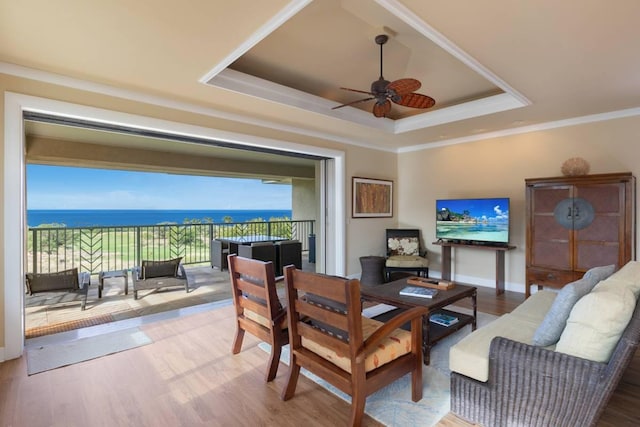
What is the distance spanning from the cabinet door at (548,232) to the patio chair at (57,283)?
18.6ft

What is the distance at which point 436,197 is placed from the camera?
5625 millimetres

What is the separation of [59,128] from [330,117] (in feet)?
13.3

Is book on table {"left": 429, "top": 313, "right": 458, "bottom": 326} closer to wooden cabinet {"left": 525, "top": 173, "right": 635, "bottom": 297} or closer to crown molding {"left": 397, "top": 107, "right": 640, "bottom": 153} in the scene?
wooden cabinet {"left": 525, "top": 173, "right": 635, "bottom": 297}

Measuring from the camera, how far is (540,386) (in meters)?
1.64

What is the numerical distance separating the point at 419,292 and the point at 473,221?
2453 mm

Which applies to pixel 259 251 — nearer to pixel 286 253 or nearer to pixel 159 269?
pixel 286 253

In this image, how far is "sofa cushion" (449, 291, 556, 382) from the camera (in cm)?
183

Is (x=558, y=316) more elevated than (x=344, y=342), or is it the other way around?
(x=558, y=316)

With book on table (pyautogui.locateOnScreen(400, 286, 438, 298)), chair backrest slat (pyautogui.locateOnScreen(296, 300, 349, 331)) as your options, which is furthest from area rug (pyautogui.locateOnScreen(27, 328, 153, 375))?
book on table (pyautogui.locateOnScreen(400, 286, 438, 298))

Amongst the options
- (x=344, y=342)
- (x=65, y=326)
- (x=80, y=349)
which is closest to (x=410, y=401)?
(x=344, y=342)

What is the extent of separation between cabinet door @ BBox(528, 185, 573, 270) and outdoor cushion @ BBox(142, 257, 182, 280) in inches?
191

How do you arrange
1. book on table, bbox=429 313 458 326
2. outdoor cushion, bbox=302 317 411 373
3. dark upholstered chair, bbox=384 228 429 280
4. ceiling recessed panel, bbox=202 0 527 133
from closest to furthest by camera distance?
outdoor cushion, bbox=302 317 411 373
ceiling recessed panel, bbox=202 0 527 133
book on table, bbox=429 313 458 326
dark upholstered chair, bbox=384 228 429 280

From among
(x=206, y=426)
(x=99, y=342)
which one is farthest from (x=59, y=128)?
(x=206, y=426)

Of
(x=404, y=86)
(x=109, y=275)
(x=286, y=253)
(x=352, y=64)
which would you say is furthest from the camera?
(x=286, y=253)
